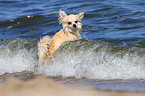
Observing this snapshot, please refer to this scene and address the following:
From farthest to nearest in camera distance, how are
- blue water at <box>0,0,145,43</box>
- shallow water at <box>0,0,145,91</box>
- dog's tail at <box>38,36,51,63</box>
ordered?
blue water at <box>0,0,145,43</box> < dog's tail at <box>38,36,51,63</box> < shallow water at <box>0,0,145,91</box>

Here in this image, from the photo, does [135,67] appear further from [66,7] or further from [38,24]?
[66,7]

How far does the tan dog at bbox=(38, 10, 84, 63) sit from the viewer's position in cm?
645

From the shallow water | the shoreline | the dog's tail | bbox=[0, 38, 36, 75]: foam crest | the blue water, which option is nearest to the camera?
the shoreline

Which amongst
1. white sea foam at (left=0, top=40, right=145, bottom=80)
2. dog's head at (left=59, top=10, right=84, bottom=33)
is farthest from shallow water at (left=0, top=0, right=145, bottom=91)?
dog's head at (left=59, top=10, right=84, bottom=33)

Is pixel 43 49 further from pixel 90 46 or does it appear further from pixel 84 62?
pixel 90 46

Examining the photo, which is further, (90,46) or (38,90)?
(90,46)

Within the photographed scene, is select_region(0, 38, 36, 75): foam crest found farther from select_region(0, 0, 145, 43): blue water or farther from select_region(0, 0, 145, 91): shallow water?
select_region(0, 0, 145, 43): blue water

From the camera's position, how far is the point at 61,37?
22.6 ft

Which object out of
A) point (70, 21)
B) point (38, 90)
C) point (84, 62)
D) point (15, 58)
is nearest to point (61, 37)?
point (70, 21)

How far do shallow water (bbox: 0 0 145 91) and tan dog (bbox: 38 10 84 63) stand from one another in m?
0.17

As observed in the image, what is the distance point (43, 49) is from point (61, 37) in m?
0.69

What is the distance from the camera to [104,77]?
564 centimetres

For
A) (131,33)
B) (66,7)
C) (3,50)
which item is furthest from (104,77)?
(66,7)

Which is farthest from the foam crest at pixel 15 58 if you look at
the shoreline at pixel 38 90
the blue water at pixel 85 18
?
the shoreline at pixel 38 90
